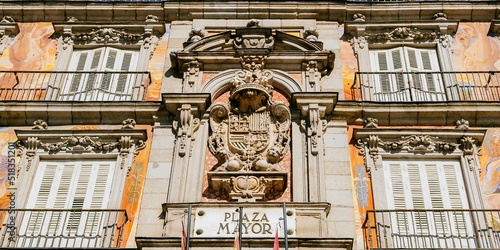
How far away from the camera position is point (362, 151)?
14203 mm

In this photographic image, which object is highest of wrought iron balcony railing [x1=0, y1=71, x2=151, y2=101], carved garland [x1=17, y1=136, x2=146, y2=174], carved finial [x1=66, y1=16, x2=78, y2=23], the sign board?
carved finial [x1=66, y1=16, x2=78, y2=23]

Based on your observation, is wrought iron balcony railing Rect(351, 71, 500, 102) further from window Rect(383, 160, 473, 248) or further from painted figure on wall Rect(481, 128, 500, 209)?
window Rect(383, 160, 473, 248)

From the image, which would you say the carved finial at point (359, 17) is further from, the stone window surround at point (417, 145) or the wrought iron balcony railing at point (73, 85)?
the wrought iron balcony railing at point (73, 85)

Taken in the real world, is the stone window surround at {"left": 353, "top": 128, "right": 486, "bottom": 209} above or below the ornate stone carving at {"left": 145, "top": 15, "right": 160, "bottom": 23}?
below

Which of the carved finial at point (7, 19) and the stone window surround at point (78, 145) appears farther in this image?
the carved finial at point (7, 19)

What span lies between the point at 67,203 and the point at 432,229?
269 inches

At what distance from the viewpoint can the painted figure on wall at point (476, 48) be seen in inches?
643

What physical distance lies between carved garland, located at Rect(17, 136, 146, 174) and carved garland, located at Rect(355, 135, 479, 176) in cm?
453

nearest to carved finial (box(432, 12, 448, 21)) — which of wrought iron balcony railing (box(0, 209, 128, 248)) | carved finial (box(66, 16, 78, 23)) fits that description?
carved finial (box(66, 16, 78, 23))

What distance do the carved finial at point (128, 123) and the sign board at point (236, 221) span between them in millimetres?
3156

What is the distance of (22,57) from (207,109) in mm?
5217

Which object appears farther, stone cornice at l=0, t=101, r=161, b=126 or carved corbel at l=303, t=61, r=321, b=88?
carved corbel at l=303, t=61, r=321, b=88

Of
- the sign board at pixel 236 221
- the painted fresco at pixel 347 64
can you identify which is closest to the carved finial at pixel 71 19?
the painted fresco at pixel 347 64

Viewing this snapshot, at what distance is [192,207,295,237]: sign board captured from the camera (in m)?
12.1
